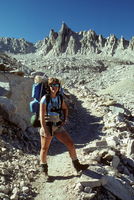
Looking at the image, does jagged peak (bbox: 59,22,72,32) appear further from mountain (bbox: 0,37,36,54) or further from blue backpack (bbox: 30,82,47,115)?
blue backpack (bbox: 30,82,47,115)

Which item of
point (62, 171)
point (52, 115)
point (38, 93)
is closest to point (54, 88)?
point (38, 93)

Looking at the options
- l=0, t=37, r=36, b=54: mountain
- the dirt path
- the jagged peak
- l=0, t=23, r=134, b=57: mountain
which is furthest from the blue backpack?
l=0, t=37, r=36, b=54: mountain

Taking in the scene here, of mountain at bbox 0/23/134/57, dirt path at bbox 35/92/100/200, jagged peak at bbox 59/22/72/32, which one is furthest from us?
jagged peak at bbox 59/22/72/32

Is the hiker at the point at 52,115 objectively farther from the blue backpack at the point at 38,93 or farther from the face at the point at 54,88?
the blue backpack at the point at 38,93

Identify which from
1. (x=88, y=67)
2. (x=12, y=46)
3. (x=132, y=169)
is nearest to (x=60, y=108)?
(x=132, y=169)

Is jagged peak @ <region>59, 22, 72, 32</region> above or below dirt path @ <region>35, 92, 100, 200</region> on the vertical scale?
above

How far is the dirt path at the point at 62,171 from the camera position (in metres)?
5.05

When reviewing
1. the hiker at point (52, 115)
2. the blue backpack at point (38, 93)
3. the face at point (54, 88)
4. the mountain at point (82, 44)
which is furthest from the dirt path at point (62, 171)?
the mountain at point (82, 44)

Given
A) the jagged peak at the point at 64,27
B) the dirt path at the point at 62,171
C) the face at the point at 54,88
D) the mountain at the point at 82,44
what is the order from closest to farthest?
the dirt path at the point at 62,171 < the face at the point at 54,88 < the mountain at the point at 82,44 < the jagged peak at the point at 64,27

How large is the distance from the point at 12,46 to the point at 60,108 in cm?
16844

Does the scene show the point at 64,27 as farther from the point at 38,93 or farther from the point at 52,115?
the point at 52,115

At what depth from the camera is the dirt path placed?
505 centimetres

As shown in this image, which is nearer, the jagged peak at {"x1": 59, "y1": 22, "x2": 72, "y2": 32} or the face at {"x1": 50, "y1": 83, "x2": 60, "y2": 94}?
the face at {"x1": 50, "y1": 83, "x2": 60, "y2": 94}

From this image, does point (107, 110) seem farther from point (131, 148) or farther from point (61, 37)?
point (61, 37)
